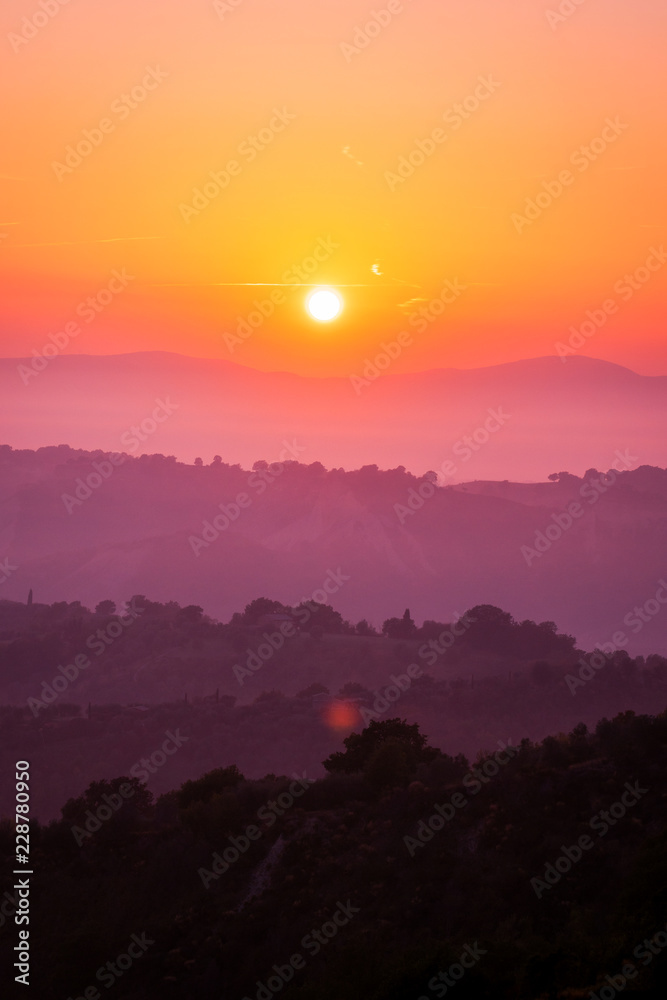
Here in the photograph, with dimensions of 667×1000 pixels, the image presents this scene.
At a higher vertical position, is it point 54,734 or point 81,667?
point 81,667

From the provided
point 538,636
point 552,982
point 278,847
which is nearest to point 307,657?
point 538,636

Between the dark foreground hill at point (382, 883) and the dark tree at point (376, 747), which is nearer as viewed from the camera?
the dark foreground hill at point (382, 883)

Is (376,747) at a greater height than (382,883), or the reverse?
(376,747)

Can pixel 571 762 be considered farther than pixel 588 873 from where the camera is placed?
Yes

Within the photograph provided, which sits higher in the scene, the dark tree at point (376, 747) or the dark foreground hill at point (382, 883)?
the dark tree at point (376, 747)

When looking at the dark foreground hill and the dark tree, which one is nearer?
the dark foreground hill

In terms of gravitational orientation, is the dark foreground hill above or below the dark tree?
below

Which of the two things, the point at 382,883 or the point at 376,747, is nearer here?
the point at 382,883

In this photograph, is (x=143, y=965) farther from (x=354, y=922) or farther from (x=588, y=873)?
(x=588, y=873)
